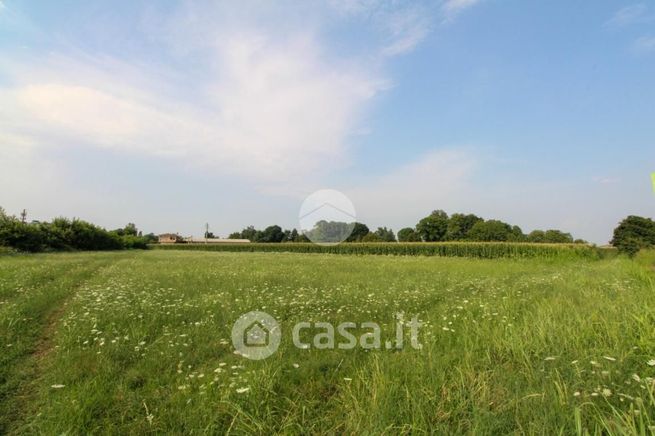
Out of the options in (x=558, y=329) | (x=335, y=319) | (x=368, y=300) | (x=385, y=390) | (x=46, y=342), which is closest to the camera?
(x=385, y=390)

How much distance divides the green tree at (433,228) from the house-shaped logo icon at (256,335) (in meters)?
111

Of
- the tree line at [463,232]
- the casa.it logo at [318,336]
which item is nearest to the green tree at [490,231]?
the tree line at [463,232]

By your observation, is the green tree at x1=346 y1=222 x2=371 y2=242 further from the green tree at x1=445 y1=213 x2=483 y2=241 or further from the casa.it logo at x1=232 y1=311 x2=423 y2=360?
the casa.it logo at x1=232 y1=311 x2=423 y2=360

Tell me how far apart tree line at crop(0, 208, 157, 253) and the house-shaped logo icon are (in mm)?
47757

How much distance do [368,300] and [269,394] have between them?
5.15m

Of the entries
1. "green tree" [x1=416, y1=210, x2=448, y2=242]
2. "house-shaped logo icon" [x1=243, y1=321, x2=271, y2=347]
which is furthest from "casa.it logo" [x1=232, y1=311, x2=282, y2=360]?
"green tree" [x1=416, y1=210, x2=448, y2=242]

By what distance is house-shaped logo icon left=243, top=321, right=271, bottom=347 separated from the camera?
5473 mm

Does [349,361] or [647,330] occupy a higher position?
[647,330]

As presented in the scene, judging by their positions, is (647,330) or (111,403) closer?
(111,403)

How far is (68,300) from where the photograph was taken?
9414mm

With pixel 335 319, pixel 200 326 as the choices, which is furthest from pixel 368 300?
pixel 200 326

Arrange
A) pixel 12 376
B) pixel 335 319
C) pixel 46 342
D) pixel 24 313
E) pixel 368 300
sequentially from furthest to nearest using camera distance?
pixel 368 300 → pixel 24 313 → pixel 335 319 → pixel 46 342 → pixel 12 376

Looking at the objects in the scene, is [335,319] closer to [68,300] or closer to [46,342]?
[46,342]

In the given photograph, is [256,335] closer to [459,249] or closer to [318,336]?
[318,336]
